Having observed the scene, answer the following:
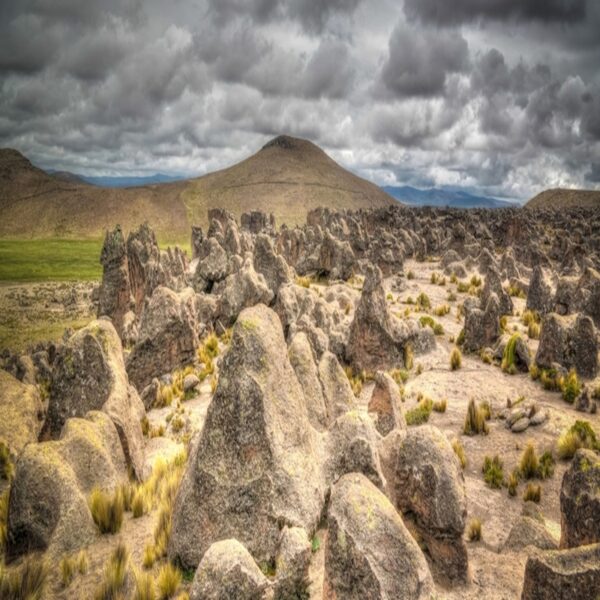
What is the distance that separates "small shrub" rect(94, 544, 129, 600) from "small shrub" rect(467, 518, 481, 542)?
5400mm

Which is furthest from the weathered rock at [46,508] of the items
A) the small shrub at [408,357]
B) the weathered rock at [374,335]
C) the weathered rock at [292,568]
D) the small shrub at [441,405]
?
→ the small shrub at [408,357]

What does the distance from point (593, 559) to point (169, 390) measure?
1246 centimetres

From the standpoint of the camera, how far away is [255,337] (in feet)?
19.6

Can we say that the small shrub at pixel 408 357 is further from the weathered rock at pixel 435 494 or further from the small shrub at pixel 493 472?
the weathered rock at pixel 435 494

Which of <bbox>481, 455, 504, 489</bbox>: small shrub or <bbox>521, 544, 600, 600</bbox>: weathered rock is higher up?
<bbox>521, 544, 600, 600</bbox>: weathered rock

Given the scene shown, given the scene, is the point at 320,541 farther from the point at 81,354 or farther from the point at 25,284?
the point at 25,284

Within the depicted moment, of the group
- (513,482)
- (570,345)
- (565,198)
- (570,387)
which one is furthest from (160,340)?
(565,198)

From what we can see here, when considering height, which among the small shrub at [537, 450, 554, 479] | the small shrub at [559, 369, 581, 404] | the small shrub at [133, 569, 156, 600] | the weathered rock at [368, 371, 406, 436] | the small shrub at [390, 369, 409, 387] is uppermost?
the weathered rock at [368, 371, 406, 436]

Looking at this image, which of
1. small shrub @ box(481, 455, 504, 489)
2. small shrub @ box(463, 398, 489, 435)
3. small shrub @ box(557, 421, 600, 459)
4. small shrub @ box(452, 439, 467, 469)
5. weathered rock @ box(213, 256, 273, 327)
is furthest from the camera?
weathered rock @ box(213, 256, 273, 327)

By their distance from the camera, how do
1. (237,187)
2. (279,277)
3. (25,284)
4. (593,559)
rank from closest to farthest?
(593,559) < (279,277) < (25,284) < (237,187)

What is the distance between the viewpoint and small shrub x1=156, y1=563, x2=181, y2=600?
16.7ft

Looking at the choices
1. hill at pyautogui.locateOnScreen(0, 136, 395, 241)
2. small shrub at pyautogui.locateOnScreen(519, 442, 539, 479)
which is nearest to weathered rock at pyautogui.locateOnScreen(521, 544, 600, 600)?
small shrub at pyautogui.locateOnScreen(519, 442, 539, 479)

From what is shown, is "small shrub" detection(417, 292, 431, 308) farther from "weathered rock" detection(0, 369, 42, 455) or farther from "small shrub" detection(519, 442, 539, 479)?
"weathered rock" detection(0, 369, 42, 455)

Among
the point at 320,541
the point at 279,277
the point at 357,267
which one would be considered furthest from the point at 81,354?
the point at 357,267
